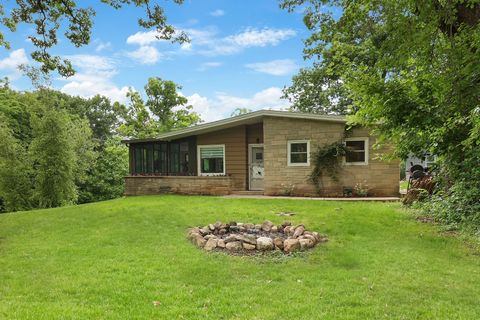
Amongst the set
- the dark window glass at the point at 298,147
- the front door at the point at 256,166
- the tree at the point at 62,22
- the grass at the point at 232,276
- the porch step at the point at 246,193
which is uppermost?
the tree at the point at 62,22

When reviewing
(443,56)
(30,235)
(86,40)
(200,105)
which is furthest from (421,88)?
(200,105)

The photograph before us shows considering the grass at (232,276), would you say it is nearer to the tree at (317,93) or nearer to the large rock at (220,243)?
the large rock at (220,243)

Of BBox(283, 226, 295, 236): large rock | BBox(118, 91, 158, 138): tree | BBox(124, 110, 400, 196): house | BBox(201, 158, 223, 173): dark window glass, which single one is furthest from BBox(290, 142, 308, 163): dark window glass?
BBox(118, 91, 158, 138): tree

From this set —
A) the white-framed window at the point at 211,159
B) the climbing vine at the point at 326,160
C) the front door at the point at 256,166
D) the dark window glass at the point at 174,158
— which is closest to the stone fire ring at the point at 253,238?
the climbing vine at the point at 326,160

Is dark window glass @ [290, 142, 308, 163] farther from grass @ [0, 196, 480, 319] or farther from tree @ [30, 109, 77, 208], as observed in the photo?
tree @ [30, 109, 77, 208]

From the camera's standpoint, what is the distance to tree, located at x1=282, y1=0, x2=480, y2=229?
5141 millimetres

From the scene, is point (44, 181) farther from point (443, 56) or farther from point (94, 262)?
point (443, 56)

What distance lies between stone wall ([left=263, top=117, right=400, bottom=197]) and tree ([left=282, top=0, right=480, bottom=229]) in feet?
11.8

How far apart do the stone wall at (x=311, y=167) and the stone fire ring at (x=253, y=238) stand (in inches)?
236

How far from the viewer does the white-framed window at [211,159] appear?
14891mm

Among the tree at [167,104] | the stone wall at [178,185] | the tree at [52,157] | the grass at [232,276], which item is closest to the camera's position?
the grass at [232,276]

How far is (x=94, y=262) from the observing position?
16.3 ft

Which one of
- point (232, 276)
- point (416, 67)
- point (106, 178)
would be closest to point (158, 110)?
point (106, 178)

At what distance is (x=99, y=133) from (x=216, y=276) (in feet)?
123
